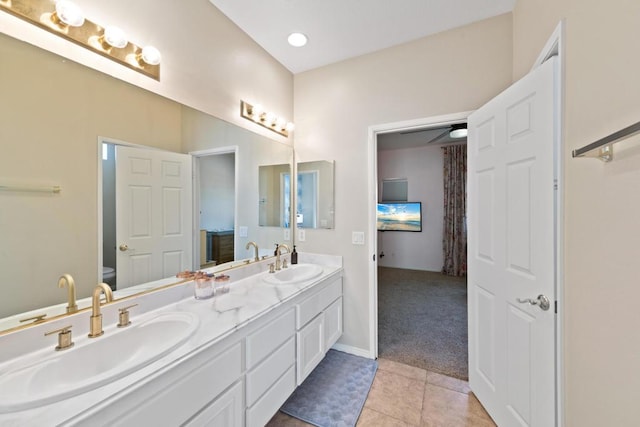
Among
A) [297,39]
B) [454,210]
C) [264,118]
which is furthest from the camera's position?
[454,210]

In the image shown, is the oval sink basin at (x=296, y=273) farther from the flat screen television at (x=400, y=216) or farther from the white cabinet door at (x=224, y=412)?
the flat screen television at (x=400, y=216)

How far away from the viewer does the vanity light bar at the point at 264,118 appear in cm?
209

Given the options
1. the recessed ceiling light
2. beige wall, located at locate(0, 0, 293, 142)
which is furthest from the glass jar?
the recessed ceiling light

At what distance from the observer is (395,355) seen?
236cm

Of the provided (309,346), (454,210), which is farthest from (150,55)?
(454,210)

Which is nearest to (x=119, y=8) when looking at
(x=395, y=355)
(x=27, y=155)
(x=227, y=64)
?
(x=227, y=64)

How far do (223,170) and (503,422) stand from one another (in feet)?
7.99

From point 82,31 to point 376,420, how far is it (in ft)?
8.71

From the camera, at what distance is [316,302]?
1.92m

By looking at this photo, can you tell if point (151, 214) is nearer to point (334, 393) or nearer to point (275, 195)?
point (275, 195)

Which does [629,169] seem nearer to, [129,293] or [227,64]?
[129,293]

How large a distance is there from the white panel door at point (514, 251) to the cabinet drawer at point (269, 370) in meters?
1.30

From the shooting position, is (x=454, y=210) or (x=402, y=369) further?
(x=454, y=210)

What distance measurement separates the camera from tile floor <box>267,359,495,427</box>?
1.62 m
